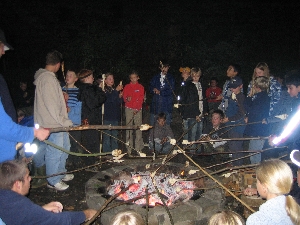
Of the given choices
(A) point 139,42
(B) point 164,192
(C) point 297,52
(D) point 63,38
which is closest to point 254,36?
(C) point 297,52

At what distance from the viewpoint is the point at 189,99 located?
745 centimetres

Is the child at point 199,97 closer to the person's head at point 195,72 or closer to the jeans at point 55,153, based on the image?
the person's head at point 195,72

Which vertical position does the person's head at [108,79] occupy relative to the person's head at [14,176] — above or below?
above

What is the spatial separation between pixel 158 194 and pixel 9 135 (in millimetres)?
2042

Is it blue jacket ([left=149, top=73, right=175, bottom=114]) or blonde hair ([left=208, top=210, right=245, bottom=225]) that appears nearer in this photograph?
blonde hair ([left=208, top=210, right=245, bottom=225])

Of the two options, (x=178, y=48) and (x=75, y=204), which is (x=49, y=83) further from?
(x=178, y=48)

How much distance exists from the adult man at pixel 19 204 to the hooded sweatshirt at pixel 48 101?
210 centimetres

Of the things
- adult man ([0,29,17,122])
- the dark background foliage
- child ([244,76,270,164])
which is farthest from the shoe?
the dark background foliage

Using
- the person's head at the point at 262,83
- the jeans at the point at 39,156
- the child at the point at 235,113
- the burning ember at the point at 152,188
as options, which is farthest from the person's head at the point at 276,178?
the jeans at the point at 39,156

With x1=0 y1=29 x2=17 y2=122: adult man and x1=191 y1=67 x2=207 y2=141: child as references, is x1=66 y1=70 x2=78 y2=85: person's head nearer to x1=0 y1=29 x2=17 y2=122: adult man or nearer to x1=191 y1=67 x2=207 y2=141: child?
x1=0 y1=29 x2=17 y2=122: adult man

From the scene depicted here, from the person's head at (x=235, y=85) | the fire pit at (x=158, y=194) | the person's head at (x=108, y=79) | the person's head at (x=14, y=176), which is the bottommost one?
the fire pit at (x=158, y=194)

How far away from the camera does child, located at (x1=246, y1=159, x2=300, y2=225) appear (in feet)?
8.17

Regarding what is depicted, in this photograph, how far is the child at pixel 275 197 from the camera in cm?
249

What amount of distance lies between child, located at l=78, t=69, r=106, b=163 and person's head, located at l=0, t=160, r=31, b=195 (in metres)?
3.35
